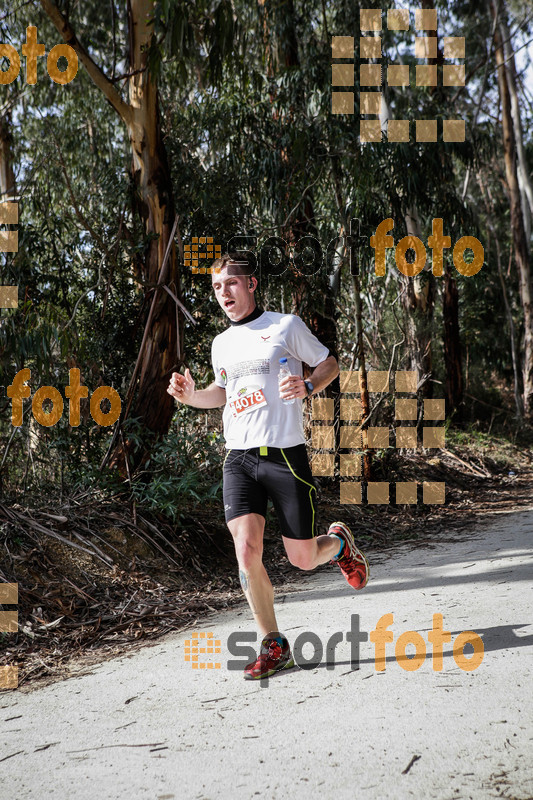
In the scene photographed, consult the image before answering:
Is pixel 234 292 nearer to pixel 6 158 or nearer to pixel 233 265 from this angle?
pixel 233 265

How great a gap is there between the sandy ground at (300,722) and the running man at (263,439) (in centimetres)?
38

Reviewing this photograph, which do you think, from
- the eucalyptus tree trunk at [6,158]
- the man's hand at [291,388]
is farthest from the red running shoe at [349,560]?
the eucalyptus tree trunk at [6,158]

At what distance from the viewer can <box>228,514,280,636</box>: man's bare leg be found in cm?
375

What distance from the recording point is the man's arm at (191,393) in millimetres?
4059

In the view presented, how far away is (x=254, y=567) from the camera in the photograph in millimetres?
3752

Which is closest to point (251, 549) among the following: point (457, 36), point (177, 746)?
point (177, 746)

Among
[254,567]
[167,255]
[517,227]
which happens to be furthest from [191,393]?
[517,227]

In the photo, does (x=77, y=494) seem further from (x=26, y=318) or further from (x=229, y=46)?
(x=229, y=46)

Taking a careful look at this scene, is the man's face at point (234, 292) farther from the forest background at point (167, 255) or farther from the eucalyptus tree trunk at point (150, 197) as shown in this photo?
the eucalyptus tree trunk at point (150, 197)

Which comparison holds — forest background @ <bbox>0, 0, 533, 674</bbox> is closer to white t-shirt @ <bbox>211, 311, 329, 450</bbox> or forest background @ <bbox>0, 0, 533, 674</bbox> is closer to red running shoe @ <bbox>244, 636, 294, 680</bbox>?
red running shoe @ <bbox>244, 636, 294, 680</bbox>

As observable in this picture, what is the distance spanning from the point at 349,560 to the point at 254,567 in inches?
36.1

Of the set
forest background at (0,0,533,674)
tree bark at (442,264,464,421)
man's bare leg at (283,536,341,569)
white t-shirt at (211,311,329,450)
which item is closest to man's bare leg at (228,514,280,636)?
man's bare leg at (283,536,341,569)

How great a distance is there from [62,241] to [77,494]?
2723mm

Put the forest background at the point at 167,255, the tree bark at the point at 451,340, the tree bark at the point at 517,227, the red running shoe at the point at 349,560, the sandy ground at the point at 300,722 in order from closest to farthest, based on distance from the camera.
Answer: the sandy ground at the point at 300,722
the red running shoe at the point at 349,560
the forest background at the point at 167,255
the tree bark at the point at 451,340
the tree bark at the point at 517,227
